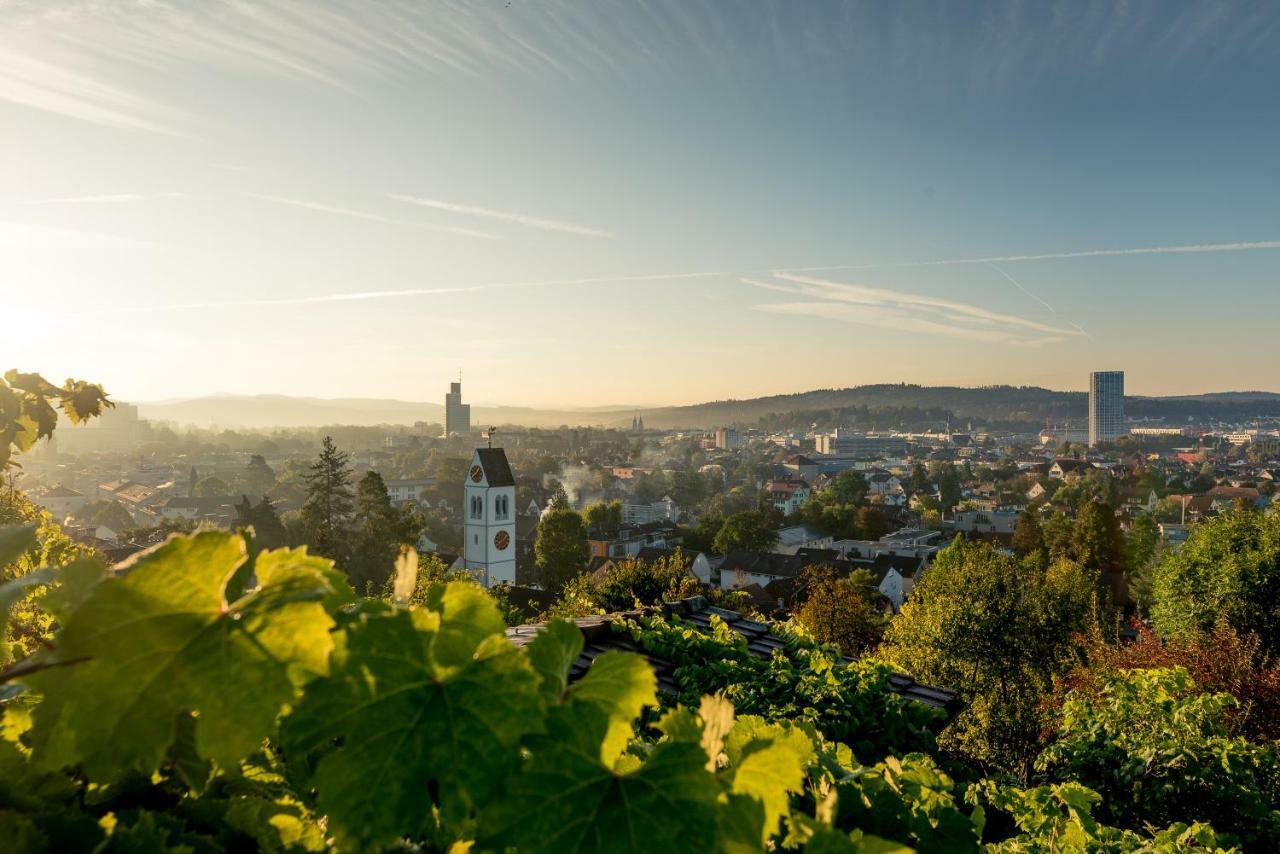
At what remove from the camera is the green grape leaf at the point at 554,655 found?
686 mm

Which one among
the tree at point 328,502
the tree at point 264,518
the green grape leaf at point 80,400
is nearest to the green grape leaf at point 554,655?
the green grape leaf at point 80,400

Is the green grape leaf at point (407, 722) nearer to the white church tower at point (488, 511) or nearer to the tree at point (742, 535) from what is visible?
the white church tower at point (488, 511)

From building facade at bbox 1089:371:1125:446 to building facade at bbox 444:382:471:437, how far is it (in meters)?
147

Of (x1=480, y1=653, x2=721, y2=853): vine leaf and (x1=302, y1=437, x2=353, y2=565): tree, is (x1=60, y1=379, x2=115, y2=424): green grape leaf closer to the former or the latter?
(x1=480, y1=653, x2=721, y2=853): vine leaf

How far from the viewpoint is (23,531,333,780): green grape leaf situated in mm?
548

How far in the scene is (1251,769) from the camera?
5.84 metres

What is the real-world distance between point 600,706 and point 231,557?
12.8 inches

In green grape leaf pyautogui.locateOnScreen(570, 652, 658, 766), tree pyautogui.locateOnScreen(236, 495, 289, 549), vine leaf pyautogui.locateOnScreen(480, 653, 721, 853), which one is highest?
green grape leaf pyautogui.locateOnScreen(570, 652, 658, 766)

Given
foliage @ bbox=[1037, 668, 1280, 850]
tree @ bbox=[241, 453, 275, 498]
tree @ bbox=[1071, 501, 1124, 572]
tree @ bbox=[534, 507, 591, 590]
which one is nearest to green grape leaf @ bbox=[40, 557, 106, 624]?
foliage @ bbox=[1037, 668, 1280, 850]

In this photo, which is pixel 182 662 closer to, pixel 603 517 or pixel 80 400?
pixel 80 400

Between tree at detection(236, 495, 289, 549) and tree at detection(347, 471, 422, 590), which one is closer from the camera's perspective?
tree at detection(347, 471, 422, 590)

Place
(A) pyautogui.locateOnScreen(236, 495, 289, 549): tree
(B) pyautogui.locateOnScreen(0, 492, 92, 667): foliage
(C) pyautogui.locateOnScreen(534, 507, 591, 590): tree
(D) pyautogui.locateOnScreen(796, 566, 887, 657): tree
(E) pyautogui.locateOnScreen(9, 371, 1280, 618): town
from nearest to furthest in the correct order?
(B) pyautogui.locateOnScreen(0, 492, 92, 667): foliage → (D) pyautogui.locateOnScreen(796, 566, 887, 657): tree → (A) pyautogui.locateOnScreen(236, 495, 289, 549): tree → (E) pyautogui.locateOnScreen(9, 371, 1280, 618): town → (C) pyautogui.locateOnScreen(534, 507, 591, 590): tree

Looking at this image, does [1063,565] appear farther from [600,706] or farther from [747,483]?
[747,483]

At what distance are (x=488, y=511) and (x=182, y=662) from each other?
41.0 m
